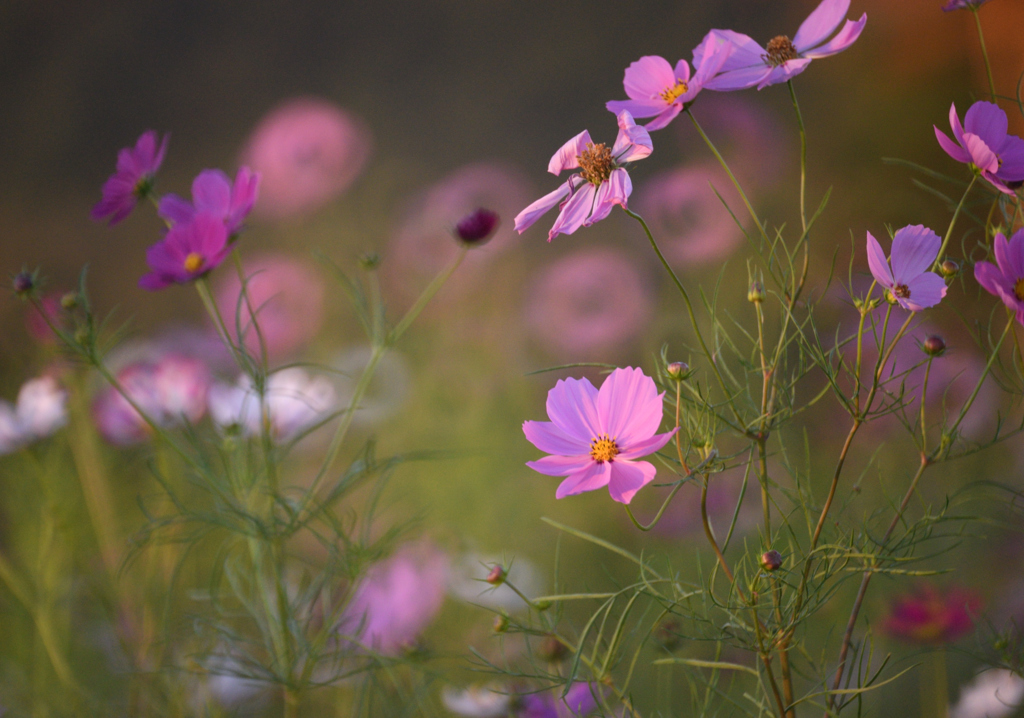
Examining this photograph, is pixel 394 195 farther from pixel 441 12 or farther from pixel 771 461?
pixel 771 461

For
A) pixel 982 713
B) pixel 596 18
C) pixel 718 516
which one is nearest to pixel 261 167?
pixel 596 18

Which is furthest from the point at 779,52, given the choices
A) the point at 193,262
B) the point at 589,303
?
the point at 589,303

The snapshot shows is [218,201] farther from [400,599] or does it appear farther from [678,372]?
[400,599]

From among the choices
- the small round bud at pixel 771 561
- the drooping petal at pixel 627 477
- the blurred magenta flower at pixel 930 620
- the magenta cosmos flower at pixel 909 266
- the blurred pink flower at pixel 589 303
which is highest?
the magenta cosmos flower at pixel 909 266

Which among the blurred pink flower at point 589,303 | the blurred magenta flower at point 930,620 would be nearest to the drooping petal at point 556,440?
the blurred magenta flower at point 930,620

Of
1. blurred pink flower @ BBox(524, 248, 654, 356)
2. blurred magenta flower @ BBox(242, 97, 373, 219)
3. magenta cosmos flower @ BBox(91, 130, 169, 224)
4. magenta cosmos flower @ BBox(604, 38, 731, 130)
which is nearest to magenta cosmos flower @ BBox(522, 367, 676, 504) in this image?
magenta cosmos flower @ BBox(604, 38, 731, 130)

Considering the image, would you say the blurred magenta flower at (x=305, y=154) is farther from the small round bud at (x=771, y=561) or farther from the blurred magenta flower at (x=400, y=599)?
the small round bud at (x=771, y=561)
